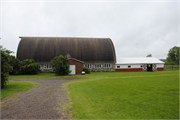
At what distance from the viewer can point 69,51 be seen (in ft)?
136

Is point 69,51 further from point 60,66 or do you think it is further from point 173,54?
point 173,54

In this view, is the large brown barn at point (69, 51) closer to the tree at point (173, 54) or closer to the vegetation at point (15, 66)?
the vegetation at point (15, 66)

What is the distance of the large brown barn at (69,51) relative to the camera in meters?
40.0

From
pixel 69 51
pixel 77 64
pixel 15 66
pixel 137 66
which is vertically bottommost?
pixel 137 66

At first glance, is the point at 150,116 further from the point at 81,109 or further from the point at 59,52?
the point at 59,52

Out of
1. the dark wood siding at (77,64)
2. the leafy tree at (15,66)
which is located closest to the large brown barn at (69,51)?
the leafy tree at (15,66)

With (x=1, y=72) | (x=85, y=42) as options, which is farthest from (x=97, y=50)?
(x=1, y=72)

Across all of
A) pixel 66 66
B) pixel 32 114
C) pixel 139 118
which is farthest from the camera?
pixel 66 66

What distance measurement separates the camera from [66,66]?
3092 cm

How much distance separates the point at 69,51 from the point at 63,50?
196cm

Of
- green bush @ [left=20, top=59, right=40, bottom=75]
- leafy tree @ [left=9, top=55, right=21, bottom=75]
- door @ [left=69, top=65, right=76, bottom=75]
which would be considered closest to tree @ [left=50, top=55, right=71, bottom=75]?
door @ [left=69, top=65, right=76, bottom=75]

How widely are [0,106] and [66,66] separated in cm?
2293

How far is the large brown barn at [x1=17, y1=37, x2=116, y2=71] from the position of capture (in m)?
40.0

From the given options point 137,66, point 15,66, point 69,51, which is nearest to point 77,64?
point 69,51
